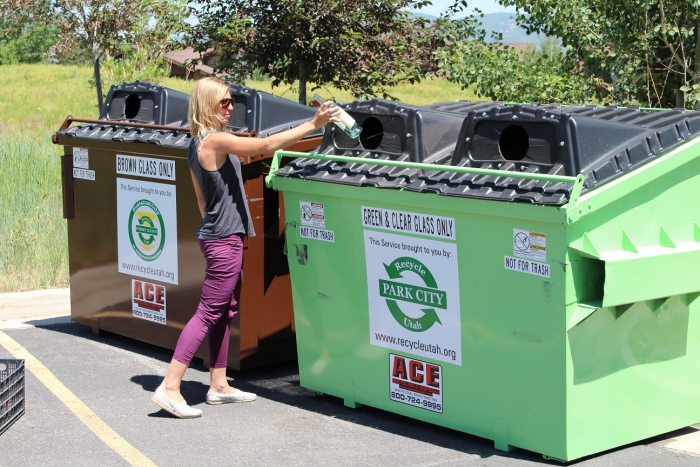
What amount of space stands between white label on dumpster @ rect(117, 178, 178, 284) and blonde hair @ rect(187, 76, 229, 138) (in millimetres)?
916

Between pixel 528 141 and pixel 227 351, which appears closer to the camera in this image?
pixel 528 141

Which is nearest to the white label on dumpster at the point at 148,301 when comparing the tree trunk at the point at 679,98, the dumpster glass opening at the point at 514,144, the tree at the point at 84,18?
the dumpster glass opening at the point at 514,144

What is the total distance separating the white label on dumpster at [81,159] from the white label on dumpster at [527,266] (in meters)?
3.30

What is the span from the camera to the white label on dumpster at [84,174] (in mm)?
5875

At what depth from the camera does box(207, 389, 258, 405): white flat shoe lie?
15.6 ft

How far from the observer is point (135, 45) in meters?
13.0

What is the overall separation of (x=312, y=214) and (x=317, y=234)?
107 mm

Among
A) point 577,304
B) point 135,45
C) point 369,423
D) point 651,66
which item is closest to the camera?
point 577,304

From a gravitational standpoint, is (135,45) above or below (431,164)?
above

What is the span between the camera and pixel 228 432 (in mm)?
4336

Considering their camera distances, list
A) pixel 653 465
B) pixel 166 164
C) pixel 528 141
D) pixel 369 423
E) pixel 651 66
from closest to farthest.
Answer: pixel 653 465 → pixel 528 141 → pixel 369 423 → pixel 166 164 → pixel 651 66

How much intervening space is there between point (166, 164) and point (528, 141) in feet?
7.52

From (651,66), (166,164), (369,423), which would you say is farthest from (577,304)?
(651,66)

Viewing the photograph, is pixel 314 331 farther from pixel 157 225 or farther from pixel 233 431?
pixel 157 225
